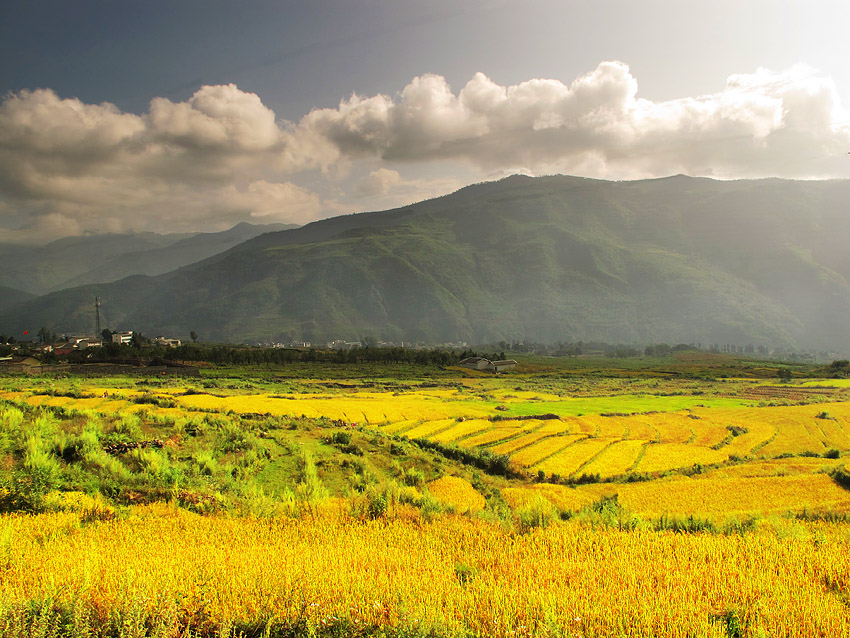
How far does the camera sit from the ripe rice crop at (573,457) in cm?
2381

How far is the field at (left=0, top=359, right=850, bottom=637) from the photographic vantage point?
5223 mm

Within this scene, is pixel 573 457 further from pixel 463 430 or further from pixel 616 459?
pixel 463 430

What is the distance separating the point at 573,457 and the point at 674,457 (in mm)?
5480

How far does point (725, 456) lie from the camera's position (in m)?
26.8

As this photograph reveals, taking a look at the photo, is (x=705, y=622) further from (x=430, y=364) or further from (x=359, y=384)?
(x=430, y=364)

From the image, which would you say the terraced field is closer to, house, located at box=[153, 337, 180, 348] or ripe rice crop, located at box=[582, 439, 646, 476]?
ripe rice crop, located at box=[582, 439, 646, 476]

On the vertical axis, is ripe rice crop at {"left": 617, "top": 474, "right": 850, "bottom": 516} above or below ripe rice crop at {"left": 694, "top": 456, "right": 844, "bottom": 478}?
above

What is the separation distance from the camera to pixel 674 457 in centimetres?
2623

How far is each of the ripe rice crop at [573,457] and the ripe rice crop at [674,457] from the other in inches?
99.3

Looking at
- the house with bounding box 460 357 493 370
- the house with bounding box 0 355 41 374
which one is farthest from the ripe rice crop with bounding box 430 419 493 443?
the house with bounding box 460 357 493 370

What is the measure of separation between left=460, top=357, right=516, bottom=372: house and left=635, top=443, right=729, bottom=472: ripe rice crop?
84094mm

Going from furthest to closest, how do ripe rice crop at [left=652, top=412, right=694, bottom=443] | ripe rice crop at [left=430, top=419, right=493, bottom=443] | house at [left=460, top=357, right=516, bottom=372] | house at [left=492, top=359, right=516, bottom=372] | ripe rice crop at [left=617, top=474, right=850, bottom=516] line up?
house at [left=460, top=357, right=516, bottom=372]
house at [left=492, top=359, right=516, bottom=372]
ripe rice crop at [left=652, top=412, right=694, bottom=443]
ripe rice crop at [left=430, top=419, right=493, bottom=443]
ripe rice crop at [left=617, top=474, right=850, bottom=516]

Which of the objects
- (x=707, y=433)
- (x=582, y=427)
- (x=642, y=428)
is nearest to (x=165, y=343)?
(x=582, y=427)

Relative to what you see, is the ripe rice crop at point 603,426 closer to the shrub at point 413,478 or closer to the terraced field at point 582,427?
the terraced field at point 582,427
